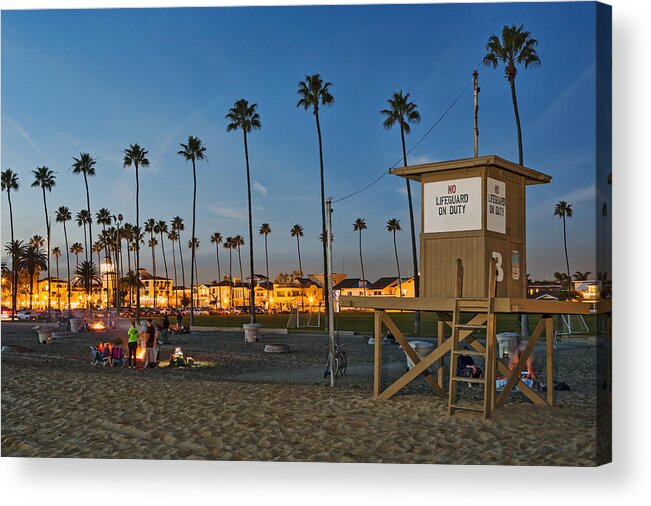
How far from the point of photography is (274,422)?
50.2 ft

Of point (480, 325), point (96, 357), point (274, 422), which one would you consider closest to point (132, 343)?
point (96, 357)

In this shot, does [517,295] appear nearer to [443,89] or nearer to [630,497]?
[630,497]

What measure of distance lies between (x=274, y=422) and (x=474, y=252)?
194 inches

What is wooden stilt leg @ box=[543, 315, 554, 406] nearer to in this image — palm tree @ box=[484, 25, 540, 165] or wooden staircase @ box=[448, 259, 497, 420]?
wooden staircase @ box=[448, 259, 497, 420]

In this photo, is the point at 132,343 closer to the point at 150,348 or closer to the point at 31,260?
the point at 150,348

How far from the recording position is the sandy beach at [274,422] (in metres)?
13.4

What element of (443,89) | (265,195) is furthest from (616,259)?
(265,195)

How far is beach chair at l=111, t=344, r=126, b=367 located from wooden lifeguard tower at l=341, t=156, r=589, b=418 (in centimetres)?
1307

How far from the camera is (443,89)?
49156mm

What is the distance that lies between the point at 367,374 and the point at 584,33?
529 inches

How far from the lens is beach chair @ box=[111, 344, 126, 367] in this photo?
26953 millimetres

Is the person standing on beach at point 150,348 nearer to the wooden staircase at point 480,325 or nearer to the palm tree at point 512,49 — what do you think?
the wooden staircase at point 480,325

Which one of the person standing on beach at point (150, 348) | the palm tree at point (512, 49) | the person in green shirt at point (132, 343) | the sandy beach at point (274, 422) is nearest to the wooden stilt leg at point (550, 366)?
the sandy beach at point (274, 422)

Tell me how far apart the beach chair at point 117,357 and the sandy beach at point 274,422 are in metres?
2.83
